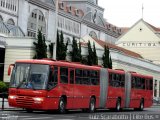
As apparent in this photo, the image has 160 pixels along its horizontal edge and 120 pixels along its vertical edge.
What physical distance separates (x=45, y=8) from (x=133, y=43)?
84.8 ft

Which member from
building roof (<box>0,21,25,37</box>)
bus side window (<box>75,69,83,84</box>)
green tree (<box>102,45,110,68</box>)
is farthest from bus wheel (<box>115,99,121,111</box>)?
building roof (<box>0,21,25,37</box>)

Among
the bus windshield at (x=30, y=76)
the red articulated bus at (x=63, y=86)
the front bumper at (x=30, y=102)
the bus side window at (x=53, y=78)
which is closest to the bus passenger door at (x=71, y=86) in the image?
the red articulated bus at (x=63, y=86)

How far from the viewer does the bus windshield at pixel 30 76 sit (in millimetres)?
25859

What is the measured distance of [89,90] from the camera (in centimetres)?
3108

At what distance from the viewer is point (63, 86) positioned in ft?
90.4

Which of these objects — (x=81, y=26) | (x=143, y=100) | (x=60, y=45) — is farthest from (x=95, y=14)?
(x=143, y=100)

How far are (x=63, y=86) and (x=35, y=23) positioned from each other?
227 ft

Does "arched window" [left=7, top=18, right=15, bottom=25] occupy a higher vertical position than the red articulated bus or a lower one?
higher

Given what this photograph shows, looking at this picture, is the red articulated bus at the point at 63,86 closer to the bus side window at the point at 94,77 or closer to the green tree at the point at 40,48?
the bus side window at the point at 94,77

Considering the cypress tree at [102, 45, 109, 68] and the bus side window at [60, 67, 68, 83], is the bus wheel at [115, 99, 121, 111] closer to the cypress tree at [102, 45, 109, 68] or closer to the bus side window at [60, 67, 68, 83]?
the bus side window at [60, 67, 68, 83]

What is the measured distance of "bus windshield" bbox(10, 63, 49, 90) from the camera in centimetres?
2586

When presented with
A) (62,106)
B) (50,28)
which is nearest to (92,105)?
(62,106)

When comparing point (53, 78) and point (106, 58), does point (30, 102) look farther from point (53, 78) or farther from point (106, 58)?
point (106, 58)

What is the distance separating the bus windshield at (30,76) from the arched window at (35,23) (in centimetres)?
6706
